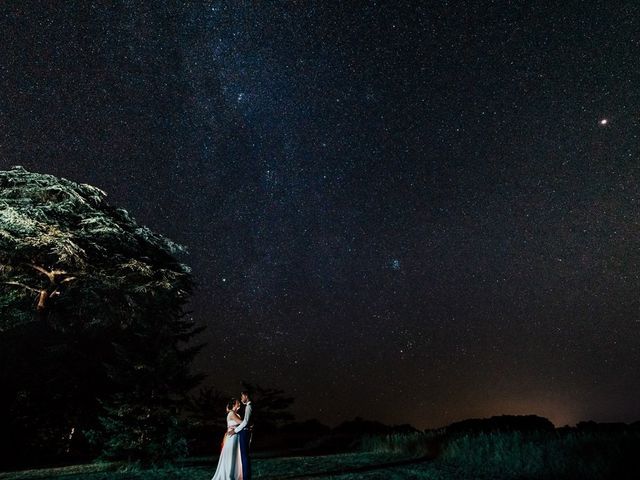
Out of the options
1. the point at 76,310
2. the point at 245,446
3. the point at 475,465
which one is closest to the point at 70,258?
the point at 76,310

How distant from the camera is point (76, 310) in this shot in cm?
1692

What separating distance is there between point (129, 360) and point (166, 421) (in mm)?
2255

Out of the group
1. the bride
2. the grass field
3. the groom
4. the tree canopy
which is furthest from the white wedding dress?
the tree canopy

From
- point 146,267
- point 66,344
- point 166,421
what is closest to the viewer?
point 166,421

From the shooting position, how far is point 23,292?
15.6m

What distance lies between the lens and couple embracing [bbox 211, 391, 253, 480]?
8688 millimetres

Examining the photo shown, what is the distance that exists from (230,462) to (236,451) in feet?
0.79

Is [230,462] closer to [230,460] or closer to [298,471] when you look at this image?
[230,460]

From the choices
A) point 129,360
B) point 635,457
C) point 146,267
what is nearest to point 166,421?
point 129,360

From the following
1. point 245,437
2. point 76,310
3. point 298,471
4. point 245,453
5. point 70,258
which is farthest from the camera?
point 76,310

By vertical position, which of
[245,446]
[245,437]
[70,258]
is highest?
[70,258]

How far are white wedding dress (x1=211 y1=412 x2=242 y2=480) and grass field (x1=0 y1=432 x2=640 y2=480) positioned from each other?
124 centimetres

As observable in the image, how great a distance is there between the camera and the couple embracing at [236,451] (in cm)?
869

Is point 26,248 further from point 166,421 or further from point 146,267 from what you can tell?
point 166,421
